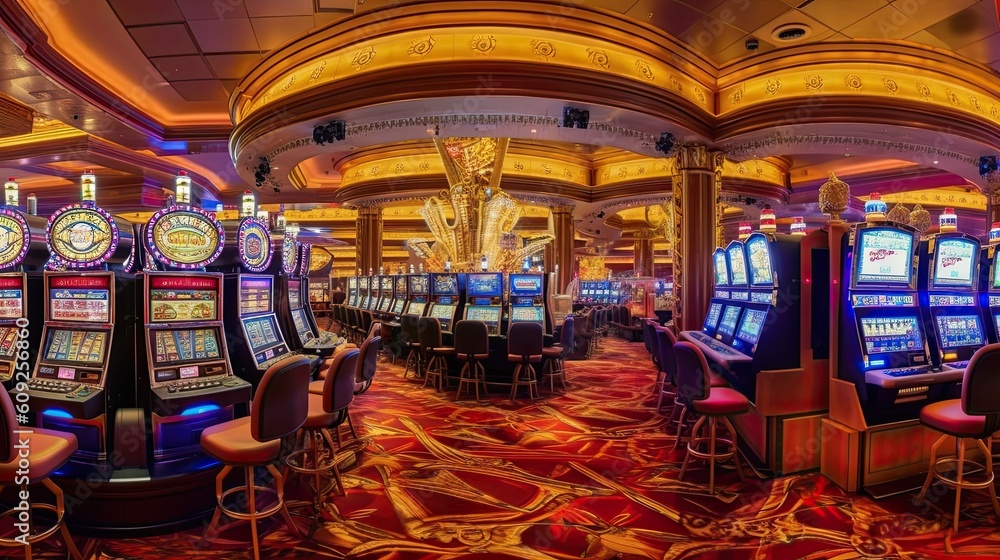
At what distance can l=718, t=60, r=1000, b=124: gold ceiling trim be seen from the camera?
5531 millimetres

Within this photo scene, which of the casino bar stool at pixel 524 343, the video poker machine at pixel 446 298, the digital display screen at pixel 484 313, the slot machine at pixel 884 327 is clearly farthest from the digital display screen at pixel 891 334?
the video poker machine at pixel 446 298

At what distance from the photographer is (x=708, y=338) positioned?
14.9 feet

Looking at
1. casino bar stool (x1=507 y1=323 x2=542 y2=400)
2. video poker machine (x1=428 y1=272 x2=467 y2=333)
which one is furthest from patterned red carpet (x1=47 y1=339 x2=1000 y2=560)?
video poker machine (x1=428 y1=272 x2=467 y2=333)

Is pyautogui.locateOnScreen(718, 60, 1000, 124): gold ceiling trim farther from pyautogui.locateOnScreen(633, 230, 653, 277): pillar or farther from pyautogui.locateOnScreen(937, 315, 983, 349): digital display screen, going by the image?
pyautogui.locateOnScreen(633, 230, 653, 277): pillar

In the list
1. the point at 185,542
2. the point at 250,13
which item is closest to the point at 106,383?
the point at 185,542

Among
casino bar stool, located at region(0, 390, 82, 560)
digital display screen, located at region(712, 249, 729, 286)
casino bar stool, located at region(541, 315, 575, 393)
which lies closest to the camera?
casino bar stool, located at region(0, 390, 82, 560)

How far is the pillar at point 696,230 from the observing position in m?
6.27

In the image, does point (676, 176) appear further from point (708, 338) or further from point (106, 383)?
point (106, 383)

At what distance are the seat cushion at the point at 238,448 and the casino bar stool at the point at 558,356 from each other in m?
3.72

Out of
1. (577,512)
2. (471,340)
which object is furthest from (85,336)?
(471,340)

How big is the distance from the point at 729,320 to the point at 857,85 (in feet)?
10.7

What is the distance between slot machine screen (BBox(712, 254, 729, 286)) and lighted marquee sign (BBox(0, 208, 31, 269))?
4.91m

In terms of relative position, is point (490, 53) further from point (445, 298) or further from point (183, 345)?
point (183, 345)

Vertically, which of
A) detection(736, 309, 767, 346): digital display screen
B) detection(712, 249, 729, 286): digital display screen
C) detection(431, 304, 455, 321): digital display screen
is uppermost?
detection(712, 249, 729, 286): digital display screen
